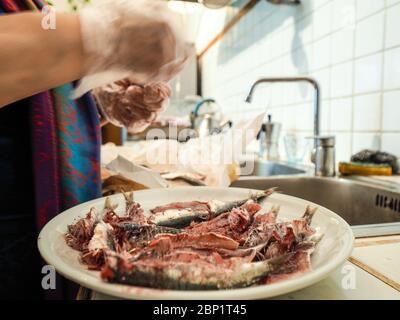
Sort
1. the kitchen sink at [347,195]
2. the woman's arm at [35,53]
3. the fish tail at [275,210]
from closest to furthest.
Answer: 1. the woman's arm at [35,53]
2. the fish tail at [275,210]
3. the kitchen sink at [347,195]

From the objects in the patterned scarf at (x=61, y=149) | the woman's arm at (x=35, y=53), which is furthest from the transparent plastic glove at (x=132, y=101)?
the woman's arm at (x=35, y=53)

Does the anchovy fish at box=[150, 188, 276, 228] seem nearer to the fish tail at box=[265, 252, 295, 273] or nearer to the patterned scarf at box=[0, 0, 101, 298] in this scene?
the fish tail at box=[265, 252, 295, 273]

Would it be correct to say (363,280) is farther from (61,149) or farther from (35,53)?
(61,149)

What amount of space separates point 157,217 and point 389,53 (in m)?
1.08

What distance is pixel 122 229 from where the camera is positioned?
18.8 inches

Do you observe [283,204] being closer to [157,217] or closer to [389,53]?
[157,217]

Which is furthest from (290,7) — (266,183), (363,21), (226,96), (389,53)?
(226,96)

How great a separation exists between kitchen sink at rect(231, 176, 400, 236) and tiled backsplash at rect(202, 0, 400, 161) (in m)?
0.24

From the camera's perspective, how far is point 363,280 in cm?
42

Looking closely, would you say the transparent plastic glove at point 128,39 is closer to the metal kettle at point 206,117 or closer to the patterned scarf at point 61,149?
the patterned scarf at point 61,149

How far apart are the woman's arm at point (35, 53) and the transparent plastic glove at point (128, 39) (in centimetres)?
2

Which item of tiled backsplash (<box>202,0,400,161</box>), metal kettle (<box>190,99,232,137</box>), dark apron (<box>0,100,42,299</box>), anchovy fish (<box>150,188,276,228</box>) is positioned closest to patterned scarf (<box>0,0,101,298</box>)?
dark apron (<box>0,100,42,299</box>)

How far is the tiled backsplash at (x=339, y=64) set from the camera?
A: 115cm


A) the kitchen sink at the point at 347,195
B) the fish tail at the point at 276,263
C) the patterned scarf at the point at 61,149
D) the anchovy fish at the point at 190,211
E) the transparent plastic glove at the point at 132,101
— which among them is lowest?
the kitchen sink at the point at 347,195
